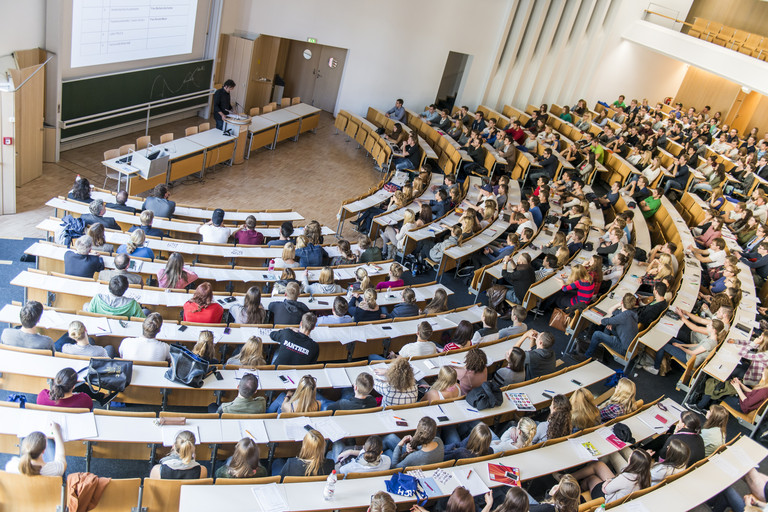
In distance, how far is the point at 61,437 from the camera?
4.90 meters

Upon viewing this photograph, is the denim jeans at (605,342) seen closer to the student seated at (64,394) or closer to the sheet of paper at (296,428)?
the sheet of paper at (296,428)

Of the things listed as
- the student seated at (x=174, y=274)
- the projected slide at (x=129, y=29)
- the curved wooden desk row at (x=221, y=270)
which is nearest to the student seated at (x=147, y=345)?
the student seated at (x=174, y=274)

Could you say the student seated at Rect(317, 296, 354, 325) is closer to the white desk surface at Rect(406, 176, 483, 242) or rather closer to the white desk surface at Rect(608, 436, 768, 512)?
the white desk surface at Rect(406, 176, 483, 242)

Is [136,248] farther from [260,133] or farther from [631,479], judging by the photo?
[260,133]

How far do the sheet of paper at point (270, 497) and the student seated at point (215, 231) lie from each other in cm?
505

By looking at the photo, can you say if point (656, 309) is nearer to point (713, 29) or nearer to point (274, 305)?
point (274, 305)

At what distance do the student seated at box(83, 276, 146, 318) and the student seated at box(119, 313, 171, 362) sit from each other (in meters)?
0.68

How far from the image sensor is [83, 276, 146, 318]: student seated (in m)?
6.71

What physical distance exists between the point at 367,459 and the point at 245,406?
4.16 ft

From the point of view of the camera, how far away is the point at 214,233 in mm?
9336

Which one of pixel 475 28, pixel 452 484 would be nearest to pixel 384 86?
pixel 475 28

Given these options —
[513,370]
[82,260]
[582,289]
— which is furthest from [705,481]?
[82,260]

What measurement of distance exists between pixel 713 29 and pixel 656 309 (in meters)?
16.8

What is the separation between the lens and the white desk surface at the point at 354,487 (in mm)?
4715
